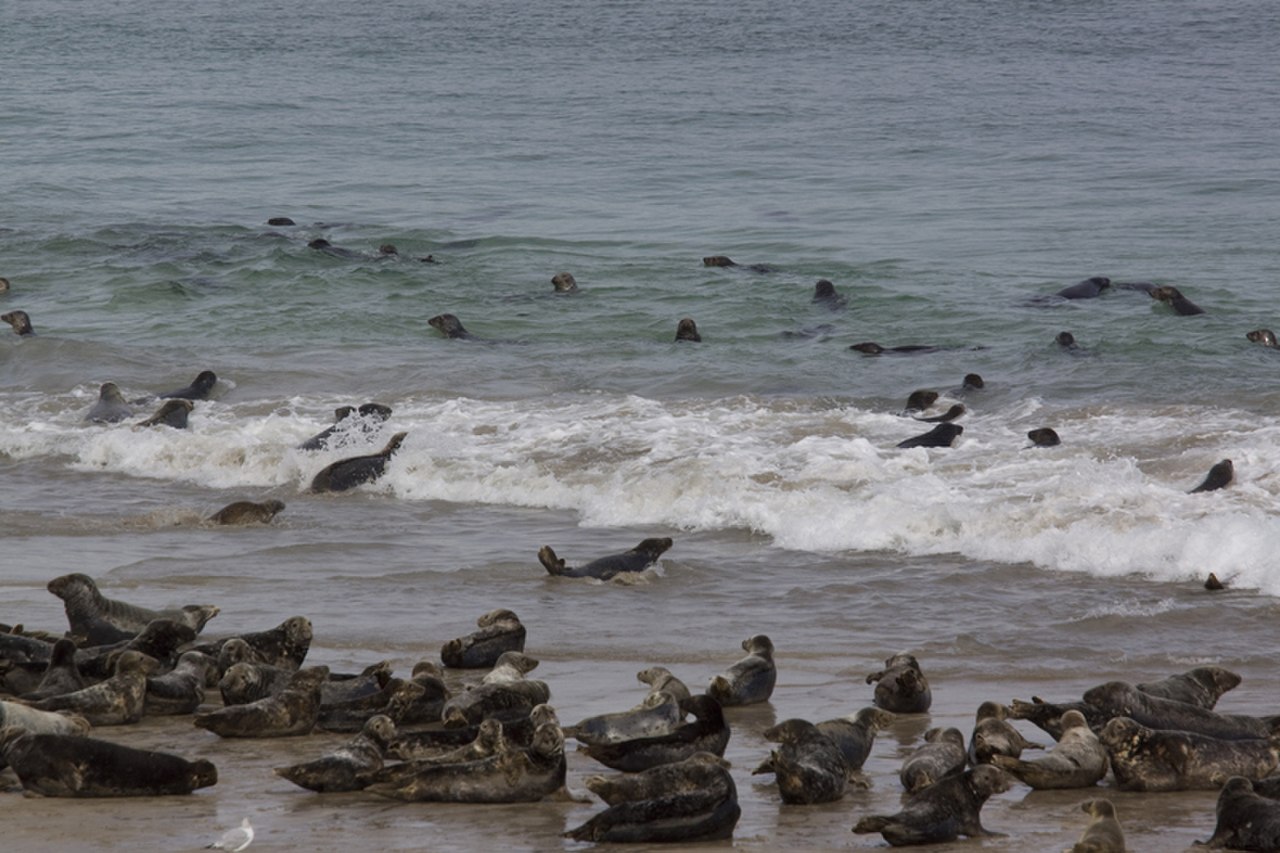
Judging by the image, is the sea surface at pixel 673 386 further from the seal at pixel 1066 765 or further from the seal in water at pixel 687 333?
the seal in water at pixel 687 333

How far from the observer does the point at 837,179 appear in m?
29.7

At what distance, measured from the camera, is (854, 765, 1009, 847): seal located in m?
5.19

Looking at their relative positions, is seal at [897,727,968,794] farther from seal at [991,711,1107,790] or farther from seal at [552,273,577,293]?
seal at [552,273,577,293]

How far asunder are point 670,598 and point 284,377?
8779mm

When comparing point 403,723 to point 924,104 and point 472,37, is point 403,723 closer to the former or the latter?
point 924,104

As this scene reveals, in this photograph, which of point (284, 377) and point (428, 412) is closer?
point (428, 412)

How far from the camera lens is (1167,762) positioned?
5875mm

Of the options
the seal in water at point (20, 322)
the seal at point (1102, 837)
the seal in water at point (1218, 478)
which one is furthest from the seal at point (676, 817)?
the seal in water at point (20, 322)

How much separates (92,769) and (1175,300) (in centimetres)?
1556

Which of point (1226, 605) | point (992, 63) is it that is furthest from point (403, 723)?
point (992, 63)

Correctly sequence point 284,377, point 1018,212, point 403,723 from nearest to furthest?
1. point 403,723
2. point 284,377
3. point 1018,212

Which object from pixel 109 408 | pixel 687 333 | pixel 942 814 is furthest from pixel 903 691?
pixel 687 333

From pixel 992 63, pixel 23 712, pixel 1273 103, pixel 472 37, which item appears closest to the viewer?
pixel 23 712

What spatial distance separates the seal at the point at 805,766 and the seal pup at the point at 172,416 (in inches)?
400
